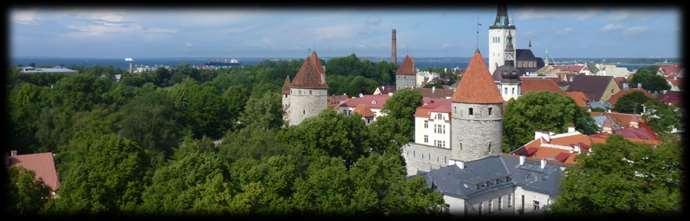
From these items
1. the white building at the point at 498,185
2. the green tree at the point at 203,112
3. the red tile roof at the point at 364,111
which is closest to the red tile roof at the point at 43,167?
the white building at the point at 498,185

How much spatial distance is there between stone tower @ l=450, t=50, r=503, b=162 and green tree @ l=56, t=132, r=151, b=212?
10.5 meters

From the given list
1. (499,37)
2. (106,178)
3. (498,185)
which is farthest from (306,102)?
(499,37)

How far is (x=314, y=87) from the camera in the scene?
108 ft

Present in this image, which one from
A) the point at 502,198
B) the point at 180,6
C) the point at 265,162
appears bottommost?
the point at 502,198

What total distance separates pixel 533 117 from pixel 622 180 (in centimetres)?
1524

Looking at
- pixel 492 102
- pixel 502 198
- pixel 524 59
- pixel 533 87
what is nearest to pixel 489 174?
pixel 502 198

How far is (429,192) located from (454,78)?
6905 cm

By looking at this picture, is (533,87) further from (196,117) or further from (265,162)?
(265,162)

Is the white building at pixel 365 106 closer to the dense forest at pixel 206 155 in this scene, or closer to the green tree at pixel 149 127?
the dense forest at pixel 206 155

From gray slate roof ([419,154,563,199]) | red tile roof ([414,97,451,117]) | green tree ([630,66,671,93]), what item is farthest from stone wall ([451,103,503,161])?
green tree ([630,66,671,93])

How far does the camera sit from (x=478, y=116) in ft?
76.1

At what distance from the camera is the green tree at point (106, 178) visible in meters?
16.1

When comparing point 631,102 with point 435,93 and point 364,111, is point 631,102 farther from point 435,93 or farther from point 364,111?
point 364,111

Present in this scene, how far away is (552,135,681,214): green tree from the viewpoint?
13.9 metres
